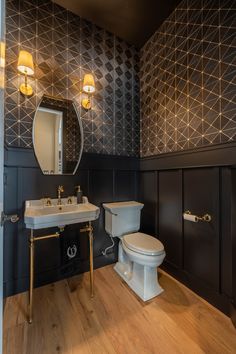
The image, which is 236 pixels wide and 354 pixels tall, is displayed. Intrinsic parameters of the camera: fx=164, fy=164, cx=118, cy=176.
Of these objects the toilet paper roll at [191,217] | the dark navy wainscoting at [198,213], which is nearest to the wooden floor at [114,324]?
the dark navy wainscoting at [198,213]

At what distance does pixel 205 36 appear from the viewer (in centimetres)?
147

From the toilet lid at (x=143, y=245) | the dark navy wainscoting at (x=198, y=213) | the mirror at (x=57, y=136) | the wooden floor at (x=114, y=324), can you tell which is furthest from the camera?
the mirror at (x=57, y=136)

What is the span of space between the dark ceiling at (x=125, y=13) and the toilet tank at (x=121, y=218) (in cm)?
213

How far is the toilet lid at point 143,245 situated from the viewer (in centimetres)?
142

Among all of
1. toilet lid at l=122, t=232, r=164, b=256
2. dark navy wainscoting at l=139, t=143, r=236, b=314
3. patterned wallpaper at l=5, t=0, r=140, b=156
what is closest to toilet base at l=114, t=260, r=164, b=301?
toilet lid at l=122, t=232, r=164, b=256

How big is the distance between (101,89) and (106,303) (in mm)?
2219

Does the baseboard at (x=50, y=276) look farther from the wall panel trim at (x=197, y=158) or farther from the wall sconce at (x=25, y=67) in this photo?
the wall sconce at (x=25, y=67)

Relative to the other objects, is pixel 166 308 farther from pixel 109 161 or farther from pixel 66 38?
pixel 66 38

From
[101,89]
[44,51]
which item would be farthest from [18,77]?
[101,89]

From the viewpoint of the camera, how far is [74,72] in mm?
1802

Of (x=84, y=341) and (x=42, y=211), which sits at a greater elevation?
(x=42, y=211)

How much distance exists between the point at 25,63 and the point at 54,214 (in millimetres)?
1344

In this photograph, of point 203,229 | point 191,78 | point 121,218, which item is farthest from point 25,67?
point 203,229

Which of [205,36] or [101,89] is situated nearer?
[205,36]
